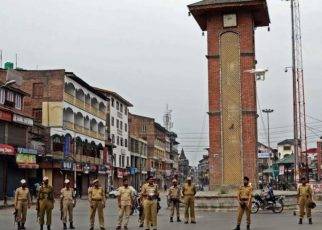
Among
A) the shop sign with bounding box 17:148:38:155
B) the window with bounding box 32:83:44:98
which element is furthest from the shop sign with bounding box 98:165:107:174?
the shop sign with bounding box 17:148:38:155

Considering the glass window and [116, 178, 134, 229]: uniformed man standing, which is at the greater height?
the glass window

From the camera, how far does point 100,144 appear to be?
243ft

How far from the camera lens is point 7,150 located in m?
42.6

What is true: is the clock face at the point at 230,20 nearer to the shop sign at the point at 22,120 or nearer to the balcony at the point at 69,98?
the shop sign at the point at 22,120

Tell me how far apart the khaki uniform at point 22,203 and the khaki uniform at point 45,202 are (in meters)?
1.14

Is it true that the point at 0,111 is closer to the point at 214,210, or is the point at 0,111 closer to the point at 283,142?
the point at 214,210

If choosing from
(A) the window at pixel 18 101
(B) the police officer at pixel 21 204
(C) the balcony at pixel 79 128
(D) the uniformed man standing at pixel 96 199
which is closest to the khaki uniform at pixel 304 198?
(D) the uniformed man standing at pixel 96 199

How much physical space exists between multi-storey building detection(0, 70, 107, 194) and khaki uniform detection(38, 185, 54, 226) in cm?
3625

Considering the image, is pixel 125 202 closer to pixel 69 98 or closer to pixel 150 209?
pixel 150 209

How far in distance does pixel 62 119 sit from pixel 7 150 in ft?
50.2

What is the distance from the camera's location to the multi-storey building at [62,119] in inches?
2212

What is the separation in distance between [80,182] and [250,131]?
3873 centimetres

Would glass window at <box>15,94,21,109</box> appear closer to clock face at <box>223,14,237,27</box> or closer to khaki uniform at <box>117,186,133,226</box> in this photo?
clock face at <box>223,14,237,27</box>

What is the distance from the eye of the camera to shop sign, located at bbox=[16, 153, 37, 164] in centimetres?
4503
